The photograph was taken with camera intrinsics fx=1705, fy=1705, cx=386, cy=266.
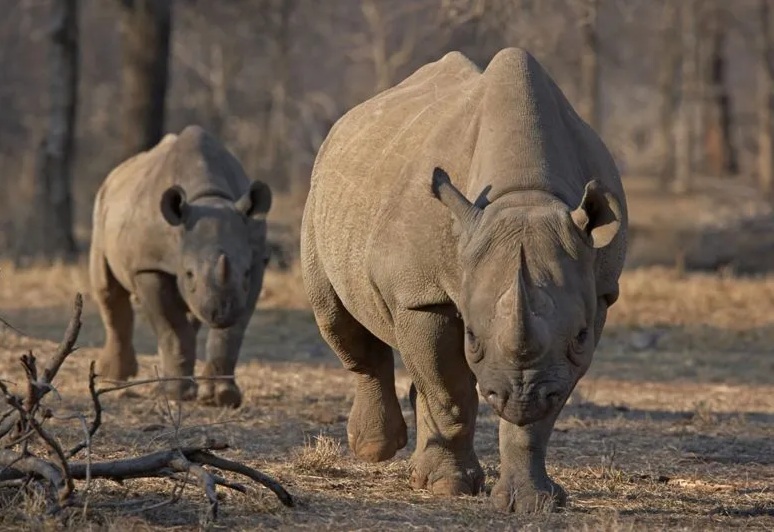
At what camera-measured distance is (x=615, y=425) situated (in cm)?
898

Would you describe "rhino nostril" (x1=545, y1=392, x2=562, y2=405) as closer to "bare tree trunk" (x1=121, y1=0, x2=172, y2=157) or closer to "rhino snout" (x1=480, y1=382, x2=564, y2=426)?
"rhino snout" (x1=480, y1=382, x2=564, y2=426)

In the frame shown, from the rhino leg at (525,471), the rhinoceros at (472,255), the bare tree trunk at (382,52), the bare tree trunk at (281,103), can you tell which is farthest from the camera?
the bare tree trunk at (281,103)

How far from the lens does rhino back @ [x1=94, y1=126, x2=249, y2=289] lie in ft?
34.0

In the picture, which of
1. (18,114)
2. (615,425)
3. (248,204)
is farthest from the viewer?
(18,114)

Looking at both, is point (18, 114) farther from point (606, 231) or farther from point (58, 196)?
point (606, 231)

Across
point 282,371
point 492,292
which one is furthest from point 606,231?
point 282,371

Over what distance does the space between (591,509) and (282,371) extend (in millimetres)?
5665

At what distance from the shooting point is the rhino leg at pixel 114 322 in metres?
11.3

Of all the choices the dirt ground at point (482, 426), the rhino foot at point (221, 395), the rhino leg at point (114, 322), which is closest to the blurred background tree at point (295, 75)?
the dirt ground at point (482, 426)

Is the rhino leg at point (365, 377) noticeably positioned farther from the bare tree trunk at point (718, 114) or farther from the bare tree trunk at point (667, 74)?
the bare tree trunk at point (718, 114)

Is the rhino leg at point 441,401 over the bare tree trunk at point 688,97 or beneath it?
beneath

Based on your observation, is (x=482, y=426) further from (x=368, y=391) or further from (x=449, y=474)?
(x=449, y=474)

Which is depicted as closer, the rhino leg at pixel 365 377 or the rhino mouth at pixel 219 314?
the rhino leg at pixel 365 377

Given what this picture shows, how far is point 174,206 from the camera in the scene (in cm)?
996
